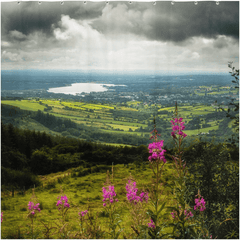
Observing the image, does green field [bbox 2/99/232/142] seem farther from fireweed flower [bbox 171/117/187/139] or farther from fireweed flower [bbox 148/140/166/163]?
fireweed flower [bbox 148/140/166/163]

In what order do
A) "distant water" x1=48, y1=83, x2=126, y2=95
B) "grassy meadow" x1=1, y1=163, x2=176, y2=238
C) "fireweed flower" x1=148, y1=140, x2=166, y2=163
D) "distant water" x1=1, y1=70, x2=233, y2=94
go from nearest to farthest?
"fireweed flower" x1=148, y1=140, x2=166, y2=163, "grassy meadow" x1=1, y1=163, x2=176, y2=238, "distant water" x1=1, y1=70, x2=233, y2=94, "distant water" x1=48, y1=83, x2=126, y2=95

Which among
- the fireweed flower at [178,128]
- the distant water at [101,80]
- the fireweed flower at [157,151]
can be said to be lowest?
the fireweed flower at [157,151]

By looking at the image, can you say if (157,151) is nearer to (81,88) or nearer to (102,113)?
(102,113)

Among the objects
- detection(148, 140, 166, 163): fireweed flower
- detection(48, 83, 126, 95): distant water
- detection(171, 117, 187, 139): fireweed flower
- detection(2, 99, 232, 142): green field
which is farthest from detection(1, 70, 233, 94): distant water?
detection(148, 140, 166, 163): fireweed flower

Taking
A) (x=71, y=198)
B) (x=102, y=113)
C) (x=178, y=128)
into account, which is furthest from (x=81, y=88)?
(x=178, y=128)

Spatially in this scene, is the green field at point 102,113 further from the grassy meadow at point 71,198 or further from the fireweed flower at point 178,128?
the fireweed flower at point 178,128

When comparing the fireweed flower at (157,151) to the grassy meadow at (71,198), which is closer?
the fireweed flower at (157,151)

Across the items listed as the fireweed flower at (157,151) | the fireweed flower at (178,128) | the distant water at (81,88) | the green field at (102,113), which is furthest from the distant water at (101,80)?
the fireweed flower at (157,151)

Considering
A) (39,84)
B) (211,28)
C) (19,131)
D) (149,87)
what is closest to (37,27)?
(39,84)

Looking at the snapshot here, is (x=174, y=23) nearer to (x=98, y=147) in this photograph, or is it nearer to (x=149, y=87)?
(x=149, y=87)
